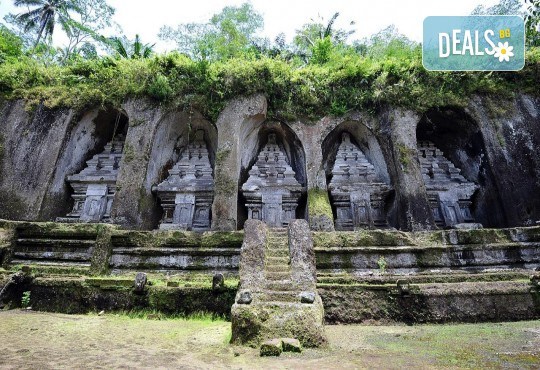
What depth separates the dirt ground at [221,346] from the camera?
2723mm

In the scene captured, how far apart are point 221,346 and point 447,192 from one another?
9533mm

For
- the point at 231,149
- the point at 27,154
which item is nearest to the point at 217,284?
the point at 231,149

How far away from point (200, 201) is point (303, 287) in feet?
22.7

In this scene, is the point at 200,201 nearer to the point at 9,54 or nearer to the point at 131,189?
the point at 131,189

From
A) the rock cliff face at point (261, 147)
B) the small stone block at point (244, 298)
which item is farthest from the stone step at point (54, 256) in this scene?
the small stone block at point (244, 298)

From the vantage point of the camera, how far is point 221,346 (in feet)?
11.1

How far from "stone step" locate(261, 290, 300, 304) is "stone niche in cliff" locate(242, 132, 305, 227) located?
596 cm

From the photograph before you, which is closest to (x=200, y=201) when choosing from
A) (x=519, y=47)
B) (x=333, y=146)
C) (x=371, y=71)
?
(x=333, y=146)

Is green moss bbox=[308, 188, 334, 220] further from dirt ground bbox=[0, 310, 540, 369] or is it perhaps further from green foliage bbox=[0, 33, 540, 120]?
dirt ground bbox=[0, 310, 540, 369]

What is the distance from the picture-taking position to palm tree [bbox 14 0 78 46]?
2122 cm

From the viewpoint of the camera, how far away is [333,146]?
11.5 m

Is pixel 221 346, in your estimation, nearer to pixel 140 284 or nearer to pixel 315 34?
pixel 140 284

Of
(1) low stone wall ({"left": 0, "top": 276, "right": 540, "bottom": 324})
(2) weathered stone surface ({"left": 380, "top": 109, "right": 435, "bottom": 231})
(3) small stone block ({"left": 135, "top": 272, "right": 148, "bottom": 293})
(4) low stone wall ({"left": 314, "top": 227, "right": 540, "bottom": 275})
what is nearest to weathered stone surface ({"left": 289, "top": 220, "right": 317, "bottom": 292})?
(1) low stone wall ({"left": 0, "top": 276, "right": 540, "bottom": 324})

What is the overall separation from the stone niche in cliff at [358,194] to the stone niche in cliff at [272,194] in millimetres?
1245
